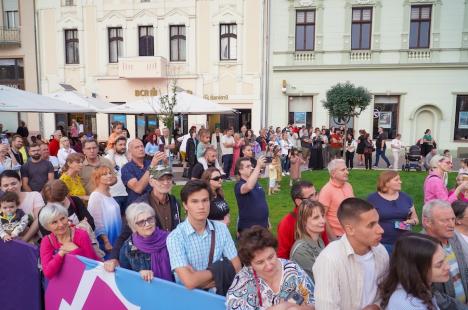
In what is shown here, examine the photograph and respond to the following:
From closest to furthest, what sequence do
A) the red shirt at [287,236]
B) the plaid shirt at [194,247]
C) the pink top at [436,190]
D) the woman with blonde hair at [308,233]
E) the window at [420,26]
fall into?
the plaid shirt at [194,247]
the woman with blonde hair at [308,233]
the red shirt at [287,236]
the pink top at [436,190]
the window at [420,26]

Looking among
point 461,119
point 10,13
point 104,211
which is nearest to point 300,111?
point 461,119

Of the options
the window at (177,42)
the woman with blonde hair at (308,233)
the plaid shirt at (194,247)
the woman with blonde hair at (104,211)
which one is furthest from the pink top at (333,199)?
the window at (177,42)

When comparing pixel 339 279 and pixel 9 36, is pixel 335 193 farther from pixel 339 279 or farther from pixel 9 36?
pixel 9 36

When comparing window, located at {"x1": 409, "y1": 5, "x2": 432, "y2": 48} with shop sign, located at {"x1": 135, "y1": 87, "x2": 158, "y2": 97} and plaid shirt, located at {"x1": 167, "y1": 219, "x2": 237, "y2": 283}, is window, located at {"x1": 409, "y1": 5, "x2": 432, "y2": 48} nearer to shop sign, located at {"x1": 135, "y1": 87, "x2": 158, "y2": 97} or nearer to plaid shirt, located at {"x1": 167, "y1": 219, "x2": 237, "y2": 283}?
shop sign, located at {"x1": 135, "y1": 87, "x2": 158, "y2": 97}

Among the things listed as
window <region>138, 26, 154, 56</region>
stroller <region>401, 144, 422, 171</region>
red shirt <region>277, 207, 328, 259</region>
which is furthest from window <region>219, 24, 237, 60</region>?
red shirt <region>277, 207, 328, 259</region>

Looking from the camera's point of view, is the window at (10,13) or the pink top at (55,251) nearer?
the pink top at (55,251)

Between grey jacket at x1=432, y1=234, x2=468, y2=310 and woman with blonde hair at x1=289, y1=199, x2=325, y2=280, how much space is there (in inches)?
36.2

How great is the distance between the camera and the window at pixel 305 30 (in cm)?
1986

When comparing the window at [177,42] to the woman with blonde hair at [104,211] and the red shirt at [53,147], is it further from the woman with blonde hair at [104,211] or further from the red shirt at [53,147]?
the woman with blonde hair at [104,211]

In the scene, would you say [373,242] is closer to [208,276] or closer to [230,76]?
[208,276]

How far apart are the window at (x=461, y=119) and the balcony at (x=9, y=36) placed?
26.9 metres

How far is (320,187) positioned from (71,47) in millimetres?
19066

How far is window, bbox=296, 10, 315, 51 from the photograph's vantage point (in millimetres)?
19859

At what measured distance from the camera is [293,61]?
2006 cm
